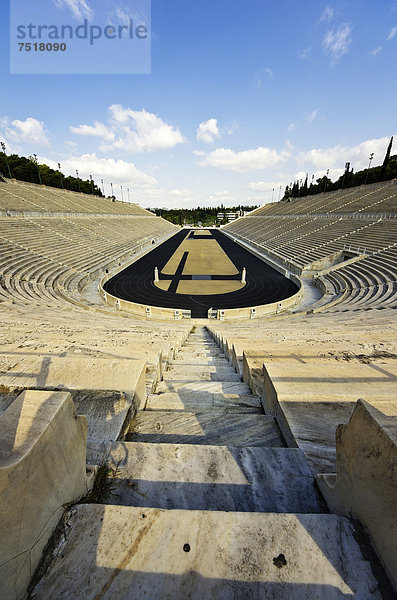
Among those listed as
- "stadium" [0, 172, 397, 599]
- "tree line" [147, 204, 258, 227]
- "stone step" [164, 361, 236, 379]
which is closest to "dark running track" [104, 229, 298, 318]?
"stone step" [164, 361, 236, 379]

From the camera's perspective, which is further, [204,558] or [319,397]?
[319,397]

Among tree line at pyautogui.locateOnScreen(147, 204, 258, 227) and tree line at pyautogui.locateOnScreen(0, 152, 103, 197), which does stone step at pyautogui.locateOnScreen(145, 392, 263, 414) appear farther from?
tree line at pyautogui.locateOnScreen(147, 204, 258, 227)

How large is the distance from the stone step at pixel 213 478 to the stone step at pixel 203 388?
1.69 m

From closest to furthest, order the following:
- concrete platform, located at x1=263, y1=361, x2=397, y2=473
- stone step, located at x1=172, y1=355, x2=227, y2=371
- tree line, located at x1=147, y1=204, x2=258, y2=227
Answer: concrete platform, located at x1=263, y1=361, x2=397, y2=473, stone step, located at x1=172, y1=355, x2=227, y2=371, tree line, located at x1=147, y1=204, x2=258, y2=227

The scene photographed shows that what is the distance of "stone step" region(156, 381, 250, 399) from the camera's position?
3781 mm

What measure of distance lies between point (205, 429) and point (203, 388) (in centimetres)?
132

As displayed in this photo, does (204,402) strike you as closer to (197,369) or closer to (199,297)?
(197,369)

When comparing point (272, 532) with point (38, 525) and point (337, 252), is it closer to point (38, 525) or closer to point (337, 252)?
point (38, 525)

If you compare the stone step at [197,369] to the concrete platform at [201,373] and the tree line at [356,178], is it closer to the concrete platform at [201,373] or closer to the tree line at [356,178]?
the concrete platform at [201,373]

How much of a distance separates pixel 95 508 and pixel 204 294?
57.2 ft

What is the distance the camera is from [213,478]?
177cm

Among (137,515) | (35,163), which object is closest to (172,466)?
(137,515)

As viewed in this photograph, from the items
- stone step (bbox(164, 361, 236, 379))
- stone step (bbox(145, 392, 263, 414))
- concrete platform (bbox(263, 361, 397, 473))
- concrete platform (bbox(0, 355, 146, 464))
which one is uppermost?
concrete platform (bbox(263, 361, 397, 473))

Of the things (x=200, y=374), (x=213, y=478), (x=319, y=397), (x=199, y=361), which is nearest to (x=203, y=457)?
(x=213, y=478)
